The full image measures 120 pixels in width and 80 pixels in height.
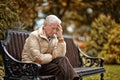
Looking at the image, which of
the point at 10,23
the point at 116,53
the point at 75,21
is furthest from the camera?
the point at 75,21

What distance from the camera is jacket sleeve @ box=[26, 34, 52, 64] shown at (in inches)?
264

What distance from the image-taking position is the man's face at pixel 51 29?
22.8 feet

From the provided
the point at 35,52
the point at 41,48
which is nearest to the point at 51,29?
the point at 41,48

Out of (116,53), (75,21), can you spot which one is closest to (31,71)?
(116,53)

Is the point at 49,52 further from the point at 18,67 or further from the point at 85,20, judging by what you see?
the point at 85,20

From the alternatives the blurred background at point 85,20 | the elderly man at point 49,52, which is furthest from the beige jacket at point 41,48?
the blurred background at point 85,20

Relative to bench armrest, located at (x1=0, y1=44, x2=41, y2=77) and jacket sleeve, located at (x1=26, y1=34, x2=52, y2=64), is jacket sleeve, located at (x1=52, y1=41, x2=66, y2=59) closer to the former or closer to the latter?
jacket sleeve, located at (x1=26, y1=34, x2=52, y2=64)

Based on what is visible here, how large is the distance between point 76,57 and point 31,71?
3.53 m

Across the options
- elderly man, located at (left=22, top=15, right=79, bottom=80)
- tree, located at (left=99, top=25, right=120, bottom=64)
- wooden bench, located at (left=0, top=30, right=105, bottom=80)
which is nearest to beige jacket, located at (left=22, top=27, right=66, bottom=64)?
elderly man, located at (left=22, top=15, right=79, bottom=80)

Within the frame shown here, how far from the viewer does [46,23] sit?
700 cm

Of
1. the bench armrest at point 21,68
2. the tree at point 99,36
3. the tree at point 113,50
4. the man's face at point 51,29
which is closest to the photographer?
the bench armrest at point 21,68

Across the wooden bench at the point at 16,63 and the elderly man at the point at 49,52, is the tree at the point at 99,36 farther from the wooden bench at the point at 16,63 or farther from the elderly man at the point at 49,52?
the elderly man at the point at 49,52

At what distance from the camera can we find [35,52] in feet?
22.0

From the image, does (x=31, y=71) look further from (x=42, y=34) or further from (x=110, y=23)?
(x=110, y=23)
